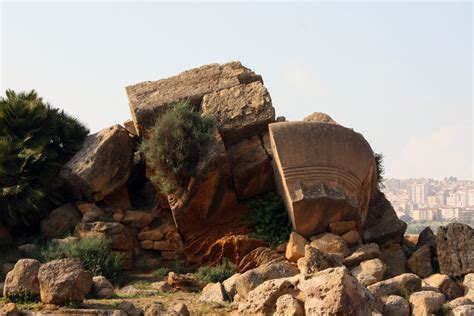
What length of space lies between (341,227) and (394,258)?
105cm

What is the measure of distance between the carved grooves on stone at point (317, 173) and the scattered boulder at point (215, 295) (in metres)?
2.65

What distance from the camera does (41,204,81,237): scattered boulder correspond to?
46.5 ft

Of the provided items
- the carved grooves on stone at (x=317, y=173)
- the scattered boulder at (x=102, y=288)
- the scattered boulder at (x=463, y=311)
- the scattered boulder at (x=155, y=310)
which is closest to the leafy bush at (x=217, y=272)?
the carved grooves on stone at (x=317, y=173)

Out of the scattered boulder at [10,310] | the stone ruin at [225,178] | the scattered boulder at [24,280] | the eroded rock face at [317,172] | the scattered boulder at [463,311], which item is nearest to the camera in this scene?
the scattered boulder at [10,310]

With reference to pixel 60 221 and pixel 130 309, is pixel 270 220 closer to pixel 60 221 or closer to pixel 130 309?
pixel 60 221

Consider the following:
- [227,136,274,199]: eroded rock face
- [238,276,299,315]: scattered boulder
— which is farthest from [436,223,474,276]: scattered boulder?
[238,276,299,315]: scattered boulder

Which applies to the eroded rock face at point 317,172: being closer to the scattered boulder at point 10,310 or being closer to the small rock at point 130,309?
the small rock at point 130,309

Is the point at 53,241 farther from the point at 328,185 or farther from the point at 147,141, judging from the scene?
the point at 328,185

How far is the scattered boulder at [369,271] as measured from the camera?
11.4 metres

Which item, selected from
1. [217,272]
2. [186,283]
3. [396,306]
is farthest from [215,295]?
[396,306]

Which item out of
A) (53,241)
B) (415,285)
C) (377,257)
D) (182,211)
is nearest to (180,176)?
(182,211)

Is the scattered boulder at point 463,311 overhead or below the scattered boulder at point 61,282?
below

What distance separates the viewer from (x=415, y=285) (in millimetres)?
11062

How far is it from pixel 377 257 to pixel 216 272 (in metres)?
2.69
